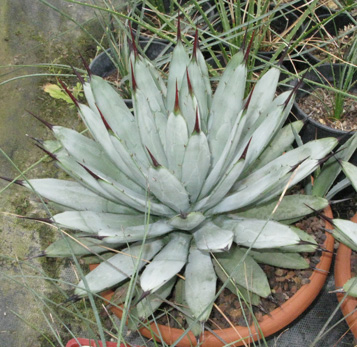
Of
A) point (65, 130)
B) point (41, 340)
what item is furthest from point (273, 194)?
point (41, 340)

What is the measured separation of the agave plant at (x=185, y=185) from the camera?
0.94 metres

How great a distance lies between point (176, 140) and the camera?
37.3 inches

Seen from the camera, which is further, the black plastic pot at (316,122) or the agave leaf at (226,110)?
the black plastic pot at (316,122)

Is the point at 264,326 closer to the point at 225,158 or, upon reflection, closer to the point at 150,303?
the point at 150,303

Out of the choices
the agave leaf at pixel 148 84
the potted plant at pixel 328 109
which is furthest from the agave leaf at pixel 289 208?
the potted plant at pixel 328 109

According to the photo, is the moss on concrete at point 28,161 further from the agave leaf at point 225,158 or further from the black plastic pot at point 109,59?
the agave leaf at point 225,158

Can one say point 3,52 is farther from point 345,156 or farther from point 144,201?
point 345,156

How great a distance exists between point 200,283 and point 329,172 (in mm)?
462

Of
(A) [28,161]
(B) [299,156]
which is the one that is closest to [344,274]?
(B) [299,156]

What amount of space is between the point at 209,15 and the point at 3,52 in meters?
0.99

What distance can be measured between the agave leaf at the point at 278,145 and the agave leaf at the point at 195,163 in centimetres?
23

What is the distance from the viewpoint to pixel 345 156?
43.5 inches

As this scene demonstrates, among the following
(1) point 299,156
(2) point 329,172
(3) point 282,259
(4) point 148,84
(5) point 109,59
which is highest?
(4) point 148,84

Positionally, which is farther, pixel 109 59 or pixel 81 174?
pixel 109 59
